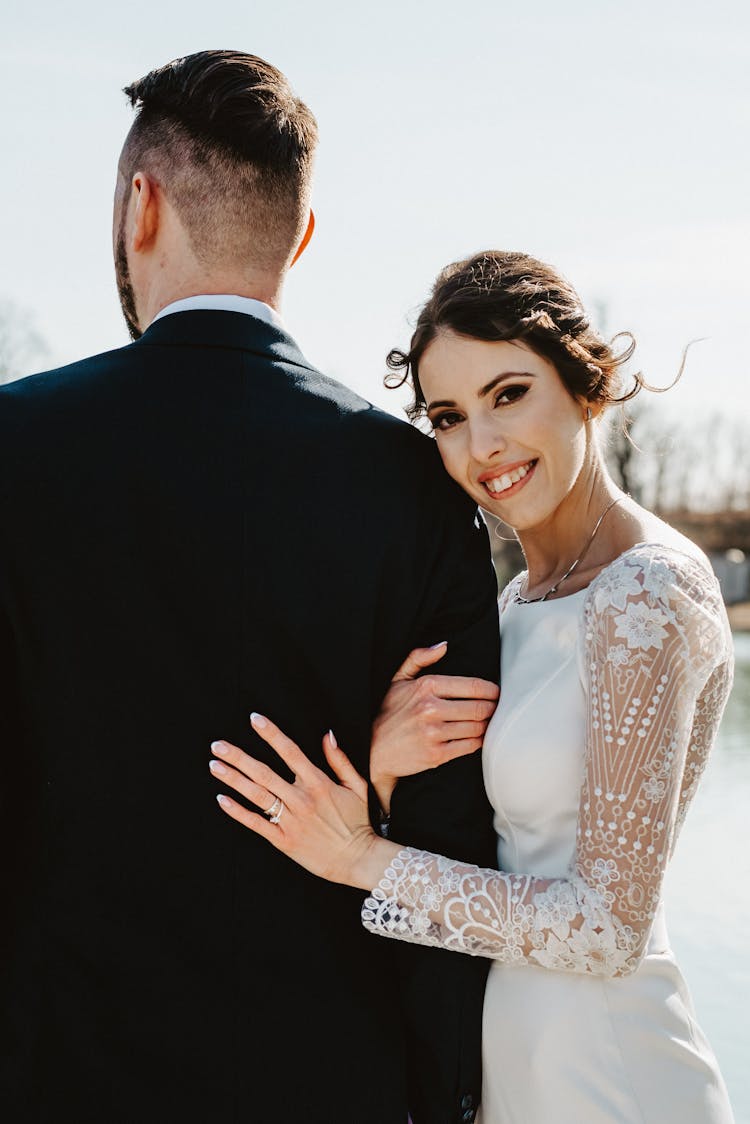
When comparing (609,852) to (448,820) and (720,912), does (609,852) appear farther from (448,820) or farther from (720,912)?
(720,912)

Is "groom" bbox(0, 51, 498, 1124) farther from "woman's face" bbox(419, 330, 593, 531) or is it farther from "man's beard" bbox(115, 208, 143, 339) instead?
"woman's face" bbox(419, 330, 593, 531)

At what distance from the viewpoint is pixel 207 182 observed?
1.76 meters

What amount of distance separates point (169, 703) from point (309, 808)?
0.28 metres

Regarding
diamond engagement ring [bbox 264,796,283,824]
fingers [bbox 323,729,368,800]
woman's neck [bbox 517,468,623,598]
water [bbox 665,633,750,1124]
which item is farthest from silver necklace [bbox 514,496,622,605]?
water [bbox 665,633,750,1124]

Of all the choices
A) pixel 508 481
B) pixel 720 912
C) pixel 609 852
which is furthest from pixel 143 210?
pixel 720 912

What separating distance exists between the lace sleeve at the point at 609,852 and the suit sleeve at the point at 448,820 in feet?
0.24

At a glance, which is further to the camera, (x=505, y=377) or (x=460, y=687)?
(x=505, y=377)

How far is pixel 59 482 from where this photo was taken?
1.59 m

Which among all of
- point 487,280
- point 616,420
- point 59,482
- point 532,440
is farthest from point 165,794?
point 616,420

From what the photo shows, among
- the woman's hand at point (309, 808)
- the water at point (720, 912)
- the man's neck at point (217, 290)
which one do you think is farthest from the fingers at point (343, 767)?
the water at point (720, 912)

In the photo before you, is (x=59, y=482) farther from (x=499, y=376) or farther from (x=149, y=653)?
(x=499, y=376)

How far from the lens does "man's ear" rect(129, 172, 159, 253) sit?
1766 mm

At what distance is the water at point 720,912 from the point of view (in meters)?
5.21

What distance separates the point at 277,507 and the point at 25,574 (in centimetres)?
37
